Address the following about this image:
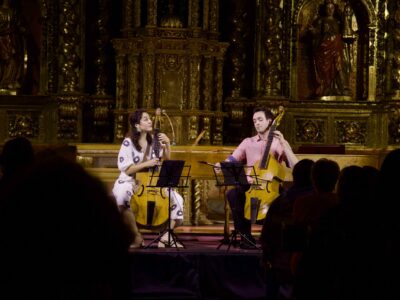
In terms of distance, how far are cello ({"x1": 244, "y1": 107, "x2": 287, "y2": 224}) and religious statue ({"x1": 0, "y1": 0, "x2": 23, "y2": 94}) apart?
20.2ft

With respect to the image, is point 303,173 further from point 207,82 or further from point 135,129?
point 207,82

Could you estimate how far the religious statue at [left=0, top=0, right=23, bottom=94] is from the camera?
12758 millimetres

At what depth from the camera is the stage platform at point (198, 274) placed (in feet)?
22.5

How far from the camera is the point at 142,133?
821 cm

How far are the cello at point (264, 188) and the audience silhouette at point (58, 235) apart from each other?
6449 millimetres

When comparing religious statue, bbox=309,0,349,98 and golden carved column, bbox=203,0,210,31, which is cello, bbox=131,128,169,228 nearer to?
golden carved column, bbox=203,0,210,31

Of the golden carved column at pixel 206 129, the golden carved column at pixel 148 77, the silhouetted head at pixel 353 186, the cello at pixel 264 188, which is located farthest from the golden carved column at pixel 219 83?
the silhouetted head at pixel 353 186

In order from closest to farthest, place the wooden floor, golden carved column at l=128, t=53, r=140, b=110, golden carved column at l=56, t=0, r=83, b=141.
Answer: the wooden floor < golden carved column at l=128, t=53, r=140, b=110 < golden carved column at l=56, t=0, r=83, b=141

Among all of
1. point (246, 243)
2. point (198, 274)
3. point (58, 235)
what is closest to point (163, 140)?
point (246, 243)

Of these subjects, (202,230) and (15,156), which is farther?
(202,230)

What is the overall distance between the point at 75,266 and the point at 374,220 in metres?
2.32

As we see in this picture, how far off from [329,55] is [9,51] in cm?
529

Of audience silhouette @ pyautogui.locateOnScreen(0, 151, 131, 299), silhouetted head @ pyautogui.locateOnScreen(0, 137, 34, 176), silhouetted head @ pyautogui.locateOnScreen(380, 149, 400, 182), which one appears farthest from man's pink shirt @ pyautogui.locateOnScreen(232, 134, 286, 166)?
audience silhouette @ pyautogui.locateOnScreen(0, 151, 131, 299)

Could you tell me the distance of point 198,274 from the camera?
6918 millimetres
